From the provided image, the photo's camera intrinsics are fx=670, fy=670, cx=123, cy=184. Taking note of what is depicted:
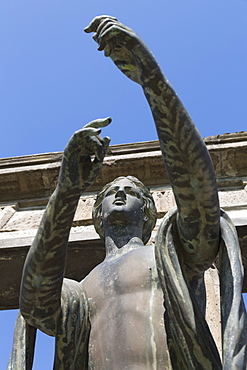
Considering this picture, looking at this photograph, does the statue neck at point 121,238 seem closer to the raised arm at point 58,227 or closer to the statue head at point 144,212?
the statue head at point 144,212

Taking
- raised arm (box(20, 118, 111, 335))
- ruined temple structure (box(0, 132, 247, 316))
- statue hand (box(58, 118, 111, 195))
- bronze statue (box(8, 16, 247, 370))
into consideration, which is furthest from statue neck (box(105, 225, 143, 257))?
ruined temple structure (box(0, 132, 247, 316))

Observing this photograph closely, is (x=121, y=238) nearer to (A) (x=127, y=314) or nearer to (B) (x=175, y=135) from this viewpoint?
(A) (x=127, y=314)

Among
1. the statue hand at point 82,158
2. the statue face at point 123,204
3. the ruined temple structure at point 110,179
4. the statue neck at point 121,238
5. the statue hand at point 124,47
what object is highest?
the statue hand at point 124,47

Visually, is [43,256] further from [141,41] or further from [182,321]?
[141,41]

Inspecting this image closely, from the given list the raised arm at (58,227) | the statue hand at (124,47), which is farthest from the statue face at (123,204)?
the statue hand at (124,47)

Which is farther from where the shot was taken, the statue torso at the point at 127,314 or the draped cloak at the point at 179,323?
the statue torso at the point at 127,314

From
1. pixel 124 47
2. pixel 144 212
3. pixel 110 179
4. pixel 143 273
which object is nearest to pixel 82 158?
pixel 124 47

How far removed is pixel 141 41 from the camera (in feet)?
9.30

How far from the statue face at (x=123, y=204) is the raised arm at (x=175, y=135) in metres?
0.61

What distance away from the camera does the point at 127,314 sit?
2.89 metres

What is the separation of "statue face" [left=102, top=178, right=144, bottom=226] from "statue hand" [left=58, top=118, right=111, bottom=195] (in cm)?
60

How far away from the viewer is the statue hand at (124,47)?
2811mm

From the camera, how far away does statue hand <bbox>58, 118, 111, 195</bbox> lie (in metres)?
2.77

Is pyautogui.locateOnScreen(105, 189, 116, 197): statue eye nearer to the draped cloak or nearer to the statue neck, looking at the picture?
the statue neck
